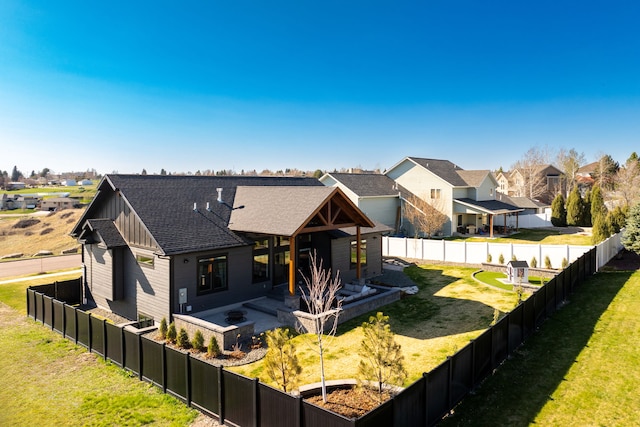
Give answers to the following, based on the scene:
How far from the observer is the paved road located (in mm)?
26788

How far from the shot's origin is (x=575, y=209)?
43188mm

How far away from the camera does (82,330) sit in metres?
13.0

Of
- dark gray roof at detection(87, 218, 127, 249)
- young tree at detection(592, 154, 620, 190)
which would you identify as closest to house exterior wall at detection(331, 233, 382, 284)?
dark gray roof at detection(87, 218, 127, 249)

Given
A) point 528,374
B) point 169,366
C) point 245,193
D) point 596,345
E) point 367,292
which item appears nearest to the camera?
point 169,366

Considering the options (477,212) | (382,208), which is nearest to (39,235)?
(382,208)

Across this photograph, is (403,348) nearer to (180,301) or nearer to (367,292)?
(367,292)

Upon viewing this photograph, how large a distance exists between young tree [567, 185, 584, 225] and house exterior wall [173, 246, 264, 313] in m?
39.3

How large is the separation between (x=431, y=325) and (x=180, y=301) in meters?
9.26

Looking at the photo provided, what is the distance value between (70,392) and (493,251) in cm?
2310

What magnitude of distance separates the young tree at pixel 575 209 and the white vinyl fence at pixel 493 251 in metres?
17.7

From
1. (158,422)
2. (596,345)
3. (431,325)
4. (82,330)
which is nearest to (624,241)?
(596,345)

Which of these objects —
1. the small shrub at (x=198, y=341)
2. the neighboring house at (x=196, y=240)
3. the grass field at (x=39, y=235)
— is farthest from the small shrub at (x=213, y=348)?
the grass field at (x=39, y=235)

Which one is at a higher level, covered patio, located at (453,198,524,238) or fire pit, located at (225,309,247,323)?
covered patio, located at (453,198,524,238)

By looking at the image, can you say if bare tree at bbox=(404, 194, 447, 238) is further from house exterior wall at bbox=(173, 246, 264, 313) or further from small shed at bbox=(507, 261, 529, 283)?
house exterior wall at bbox=(173, 246, 264, 313)
